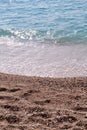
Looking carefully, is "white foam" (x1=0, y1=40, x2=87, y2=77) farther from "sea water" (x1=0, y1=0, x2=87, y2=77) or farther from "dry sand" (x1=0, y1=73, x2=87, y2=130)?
"dry sand" (x1=0, y1=73, x2=87, y2=130)

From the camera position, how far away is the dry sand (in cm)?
558

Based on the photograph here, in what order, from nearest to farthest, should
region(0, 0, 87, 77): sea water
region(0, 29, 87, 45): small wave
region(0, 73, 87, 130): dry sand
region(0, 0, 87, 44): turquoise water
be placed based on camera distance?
region(0, 73, 87, 130): dry sand → region(0, 0, 87, 77): sea water → region(0, 29, 87, 45): small wave → region(0, 0, 87, 44): turquoise water

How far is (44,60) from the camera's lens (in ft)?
33.3

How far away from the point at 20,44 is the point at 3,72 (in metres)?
2.72

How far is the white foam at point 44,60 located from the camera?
9219 mm

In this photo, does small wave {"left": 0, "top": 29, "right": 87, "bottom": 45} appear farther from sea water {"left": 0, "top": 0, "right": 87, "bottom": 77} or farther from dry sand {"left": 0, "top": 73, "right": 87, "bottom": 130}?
dry sand {"left": 0, "top": 73, "right": 87, "bottom": 130}

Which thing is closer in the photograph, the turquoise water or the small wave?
the small wave

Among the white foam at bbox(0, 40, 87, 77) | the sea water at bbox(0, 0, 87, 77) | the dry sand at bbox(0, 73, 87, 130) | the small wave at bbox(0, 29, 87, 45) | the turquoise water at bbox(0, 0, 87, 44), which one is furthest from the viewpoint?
the turquoise water at bbox(0, 0, 87, 44)

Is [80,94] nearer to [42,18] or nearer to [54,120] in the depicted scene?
[54,120]

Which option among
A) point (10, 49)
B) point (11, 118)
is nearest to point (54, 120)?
point (11, 118)

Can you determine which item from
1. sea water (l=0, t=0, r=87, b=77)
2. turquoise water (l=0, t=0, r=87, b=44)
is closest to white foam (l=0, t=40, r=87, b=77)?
sea water (l=0, t=0, r=87, b=77)

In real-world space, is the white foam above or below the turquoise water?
below

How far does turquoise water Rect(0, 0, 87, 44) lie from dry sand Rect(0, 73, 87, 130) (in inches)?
167

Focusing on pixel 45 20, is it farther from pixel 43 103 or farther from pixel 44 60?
pixel 43 103
